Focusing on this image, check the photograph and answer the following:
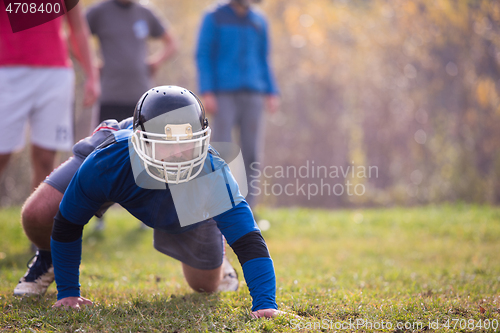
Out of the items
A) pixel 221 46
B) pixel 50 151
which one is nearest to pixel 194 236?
pixel 50 151

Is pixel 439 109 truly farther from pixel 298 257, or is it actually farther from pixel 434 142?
pixel 298 257

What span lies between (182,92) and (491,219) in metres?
5.20

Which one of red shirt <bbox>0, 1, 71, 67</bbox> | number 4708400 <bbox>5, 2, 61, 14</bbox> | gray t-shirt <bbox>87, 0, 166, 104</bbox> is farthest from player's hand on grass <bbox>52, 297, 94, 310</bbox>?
gray t-shirt <bbox>87, 0, 166, 104</bbox>

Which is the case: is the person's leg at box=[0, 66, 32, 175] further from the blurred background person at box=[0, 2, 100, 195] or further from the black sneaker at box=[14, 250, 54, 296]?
the black sneaker at box=[14, 250, 54, 296]

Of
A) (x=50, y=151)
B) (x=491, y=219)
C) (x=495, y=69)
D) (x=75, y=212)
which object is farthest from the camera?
(x=495, y=69)

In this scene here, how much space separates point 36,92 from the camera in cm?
390

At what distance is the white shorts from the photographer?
151 inches

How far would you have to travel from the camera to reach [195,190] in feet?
7.95

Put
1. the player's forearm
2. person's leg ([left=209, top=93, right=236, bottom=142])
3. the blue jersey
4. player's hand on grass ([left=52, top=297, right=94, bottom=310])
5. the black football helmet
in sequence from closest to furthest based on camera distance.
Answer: the black football helmet → the blue jersey → the player's forearm → player's hand on grass ([left=52, top=297, right=94, bottom=310]) → person's leg ([left=209, top=93, right=236, bottom=142])

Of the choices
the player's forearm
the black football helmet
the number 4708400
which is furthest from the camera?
the number 4708400

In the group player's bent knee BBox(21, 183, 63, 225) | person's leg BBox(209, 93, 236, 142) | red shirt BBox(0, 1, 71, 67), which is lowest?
player's bent knee BBox(21, 183, 63, 225)

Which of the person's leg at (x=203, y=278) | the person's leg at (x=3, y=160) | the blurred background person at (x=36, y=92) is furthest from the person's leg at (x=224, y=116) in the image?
the person's leg at (x=203, y=278)

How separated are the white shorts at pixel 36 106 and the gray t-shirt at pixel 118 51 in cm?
112

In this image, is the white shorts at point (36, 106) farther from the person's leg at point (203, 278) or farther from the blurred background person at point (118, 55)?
the person's leg at point (203, 278)
